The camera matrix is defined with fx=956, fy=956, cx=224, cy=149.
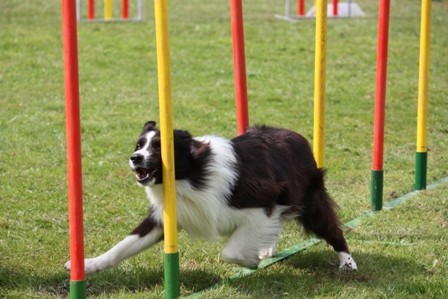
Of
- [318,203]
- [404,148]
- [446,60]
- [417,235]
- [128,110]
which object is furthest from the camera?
[446,60]

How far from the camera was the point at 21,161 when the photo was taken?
8.96 meters

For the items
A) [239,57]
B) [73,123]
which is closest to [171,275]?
[73,123]

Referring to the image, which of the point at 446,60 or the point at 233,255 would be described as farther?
the point at 446,60

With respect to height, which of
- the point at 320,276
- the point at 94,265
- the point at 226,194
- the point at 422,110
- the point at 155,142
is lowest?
the point at 320,276

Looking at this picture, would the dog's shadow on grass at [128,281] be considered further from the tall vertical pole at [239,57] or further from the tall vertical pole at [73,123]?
the tall vertical pole at [239,57]

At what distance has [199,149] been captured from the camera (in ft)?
17.9

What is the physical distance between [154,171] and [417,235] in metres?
2.33

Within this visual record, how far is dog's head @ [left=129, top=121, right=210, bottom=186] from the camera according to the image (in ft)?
16.7

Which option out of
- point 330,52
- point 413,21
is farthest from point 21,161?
point 413,21

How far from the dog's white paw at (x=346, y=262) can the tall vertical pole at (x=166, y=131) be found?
133 cm

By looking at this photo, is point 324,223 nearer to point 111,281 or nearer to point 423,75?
point 111,281

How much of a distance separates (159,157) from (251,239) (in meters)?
0.76

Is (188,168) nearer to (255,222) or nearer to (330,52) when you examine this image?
(255,222)

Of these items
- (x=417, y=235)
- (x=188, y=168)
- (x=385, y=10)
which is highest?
(x=385, y=10)
